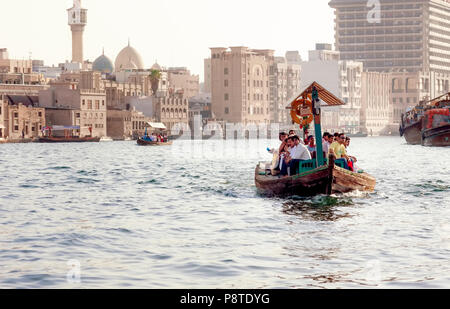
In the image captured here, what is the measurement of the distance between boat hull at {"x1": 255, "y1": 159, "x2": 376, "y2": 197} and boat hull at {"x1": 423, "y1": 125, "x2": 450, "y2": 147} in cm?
6891

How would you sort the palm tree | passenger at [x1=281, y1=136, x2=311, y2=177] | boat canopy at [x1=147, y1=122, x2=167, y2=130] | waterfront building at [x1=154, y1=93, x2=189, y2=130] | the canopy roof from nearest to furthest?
passenger at [x1=281, y1=136, x2=311, y2=177]
the canopy roof
boat canopy at [x1=147, y1=122, x2=167, y2=130]
waterfront building at [x1=154, y1=93, x2=189, y2=130]
the palm tree

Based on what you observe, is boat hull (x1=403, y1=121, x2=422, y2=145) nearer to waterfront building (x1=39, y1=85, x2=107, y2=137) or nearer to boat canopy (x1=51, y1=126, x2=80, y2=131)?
boat canopy (x1=51, y1=126, x2=80, y2=131)

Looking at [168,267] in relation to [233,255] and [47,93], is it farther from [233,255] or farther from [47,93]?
[47,93]

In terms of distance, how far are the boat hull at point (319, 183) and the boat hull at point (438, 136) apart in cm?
6891

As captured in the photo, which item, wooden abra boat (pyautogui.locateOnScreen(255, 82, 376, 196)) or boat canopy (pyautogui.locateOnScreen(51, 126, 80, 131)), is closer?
wooden abra boat (pyautogui.locateOnScreen(255, 82, 376, 196))

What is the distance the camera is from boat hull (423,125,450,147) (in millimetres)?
98312

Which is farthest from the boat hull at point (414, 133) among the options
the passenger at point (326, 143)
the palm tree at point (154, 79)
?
the passenger at point (326, 143)

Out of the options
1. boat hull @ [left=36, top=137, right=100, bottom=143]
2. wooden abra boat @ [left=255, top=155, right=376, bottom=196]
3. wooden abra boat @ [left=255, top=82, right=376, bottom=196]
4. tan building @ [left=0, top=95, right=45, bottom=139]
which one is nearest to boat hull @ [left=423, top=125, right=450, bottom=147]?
boat hull @ [left=36, top=137, right=100, bottom=143]

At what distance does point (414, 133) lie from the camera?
12000 centimetres

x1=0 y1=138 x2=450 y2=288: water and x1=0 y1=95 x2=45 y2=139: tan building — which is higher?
x1=0 y1=95 x2=45 y2=139: tan building

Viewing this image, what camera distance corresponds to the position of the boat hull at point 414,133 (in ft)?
382

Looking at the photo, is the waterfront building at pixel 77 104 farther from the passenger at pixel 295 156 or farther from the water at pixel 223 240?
the passenger at pixel 295 156

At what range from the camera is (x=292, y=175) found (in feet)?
98.6
